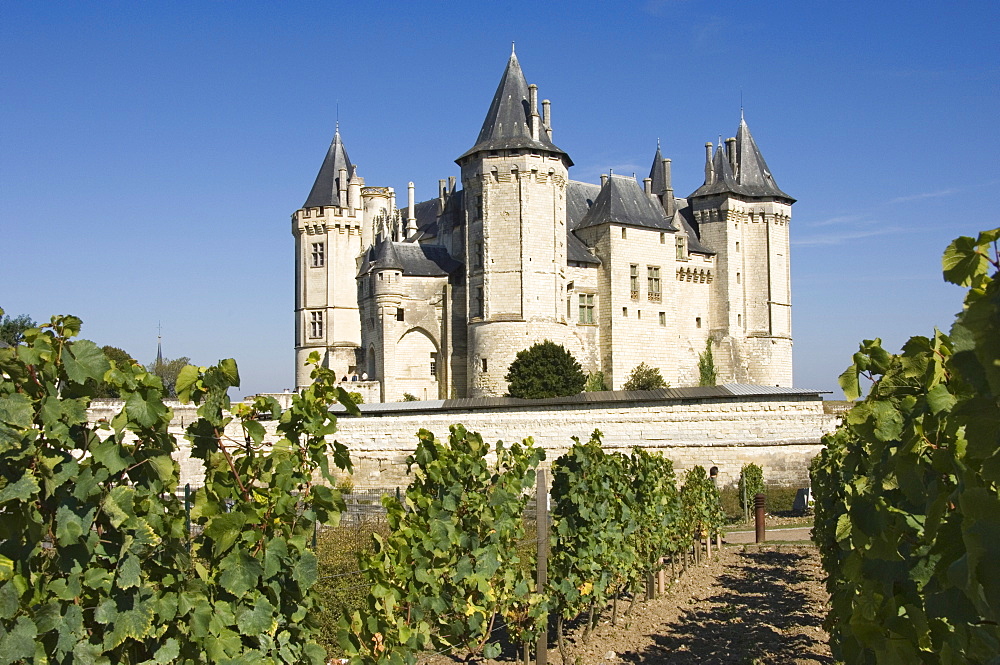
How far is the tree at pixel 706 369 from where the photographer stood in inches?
1560

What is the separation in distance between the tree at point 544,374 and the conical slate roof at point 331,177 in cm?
1334

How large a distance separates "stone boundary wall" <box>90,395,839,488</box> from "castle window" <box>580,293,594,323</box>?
8984 millimetres

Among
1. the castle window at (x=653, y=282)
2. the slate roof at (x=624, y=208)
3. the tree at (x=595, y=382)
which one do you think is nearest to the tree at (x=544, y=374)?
the tree at (x=595, y=382)

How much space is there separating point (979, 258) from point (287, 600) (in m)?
3.55

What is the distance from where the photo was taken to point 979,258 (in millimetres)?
2402

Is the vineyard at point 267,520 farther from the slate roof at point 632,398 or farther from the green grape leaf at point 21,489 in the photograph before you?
the slate roof at point 632,398

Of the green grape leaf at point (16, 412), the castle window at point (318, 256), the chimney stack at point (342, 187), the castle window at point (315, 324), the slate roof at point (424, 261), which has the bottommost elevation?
the green grape leaf at point (16, 412)

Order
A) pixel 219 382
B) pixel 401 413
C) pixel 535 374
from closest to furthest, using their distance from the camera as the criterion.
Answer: pixel 219 382 → pixel 401 413 → pixel 535 374

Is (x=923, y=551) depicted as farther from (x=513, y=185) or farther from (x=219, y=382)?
(x=513, y=185)

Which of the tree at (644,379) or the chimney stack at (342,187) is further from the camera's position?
the chimney stack at (342,187)

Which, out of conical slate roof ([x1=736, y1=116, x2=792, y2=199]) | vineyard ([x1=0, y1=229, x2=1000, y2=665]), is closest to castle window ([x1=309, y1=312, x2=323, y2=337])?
conical slate roof ([x1=736, y1=116, x2=792, y2=199])

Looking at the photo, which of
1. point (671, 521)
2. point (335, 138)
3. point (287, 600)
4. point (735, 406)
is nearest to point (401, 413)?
point (735, 406)

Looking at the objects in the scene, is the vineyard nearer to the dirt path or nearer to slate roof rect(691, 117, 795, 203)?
the dirt path

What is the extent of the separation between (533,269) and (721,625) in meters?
25.1
